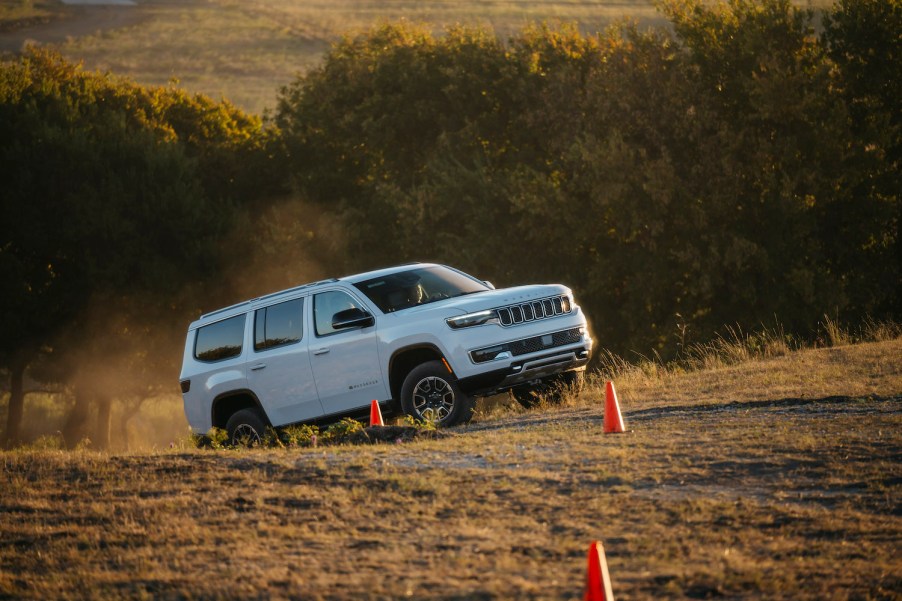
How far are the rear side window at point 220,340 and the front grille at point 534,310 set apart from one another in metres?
3.39

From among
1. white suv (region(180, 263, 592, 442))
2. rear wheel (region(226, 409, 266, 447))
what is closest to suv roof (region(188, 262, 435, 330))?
white suv (region(180, 263, 592, 442))

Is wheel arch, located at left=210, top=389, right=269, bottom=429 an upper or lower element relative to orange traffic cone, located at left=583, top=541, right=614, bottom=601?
lower

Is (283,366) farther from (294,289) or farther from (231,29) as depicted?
(231,29)

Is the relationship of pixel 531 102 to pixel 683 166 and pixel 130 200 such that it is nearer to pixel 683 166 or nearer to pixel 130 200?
pixel 683 166

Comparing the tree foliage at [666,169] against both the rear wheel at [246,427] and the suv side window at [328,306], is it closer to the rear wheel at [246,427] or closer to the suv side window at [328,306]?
the rear wheel at [246,427]

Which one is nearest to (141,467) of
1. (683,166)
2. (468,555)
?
(468,555)

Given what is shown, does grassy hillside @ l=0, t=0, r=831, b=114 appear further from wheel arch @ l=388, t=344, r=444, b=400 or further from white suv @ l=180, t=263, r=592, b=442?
wheel arch @ l=388, t=344, r=444, b=400

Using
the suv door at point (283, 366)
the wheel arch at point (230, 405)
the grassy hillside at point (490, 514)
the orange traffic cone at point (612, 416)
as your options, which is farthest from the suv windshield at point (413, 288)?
the orange traffic cone at point (612, 416)

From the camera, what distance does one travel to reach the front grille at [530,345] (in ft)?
41.7

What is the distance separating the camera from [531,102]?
3441 centimetres

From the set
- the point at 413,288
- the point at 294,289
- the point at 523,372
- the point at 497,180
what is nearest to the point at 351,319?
the point at 413,288

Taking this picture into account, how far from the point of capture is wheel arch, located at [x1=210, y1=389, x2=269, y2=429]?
46.9 feet

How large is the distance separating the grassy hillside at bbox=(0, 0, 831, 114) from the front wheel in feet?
223

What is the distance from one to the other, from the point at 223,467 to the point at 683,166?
877 inches
